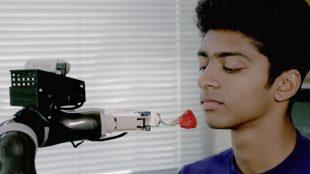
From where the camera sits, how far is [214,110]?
106 centimetres

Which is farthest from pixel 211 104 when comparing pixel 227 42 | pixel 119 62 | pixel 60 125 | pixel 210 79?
pixel 119 62

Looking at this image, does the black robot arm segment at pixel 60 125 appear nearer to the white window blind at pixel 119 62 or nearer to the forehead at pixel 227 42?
the forehead at pixel 227 42

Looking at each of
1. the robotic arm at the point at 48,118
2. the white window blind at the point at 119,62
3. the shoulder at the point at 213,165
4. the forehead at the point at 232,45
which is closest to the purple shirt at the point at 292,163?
the shoulder at the point at 213,165

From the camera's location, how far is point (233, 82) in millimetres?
1037

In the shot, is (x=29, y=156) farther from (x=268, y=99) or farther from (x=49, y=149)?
(x=49, y=149)

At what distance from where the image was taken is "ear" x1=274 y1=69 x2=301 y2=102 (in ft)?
3.53

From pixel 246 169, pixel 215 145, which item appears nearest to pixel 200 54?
pixel 246 169

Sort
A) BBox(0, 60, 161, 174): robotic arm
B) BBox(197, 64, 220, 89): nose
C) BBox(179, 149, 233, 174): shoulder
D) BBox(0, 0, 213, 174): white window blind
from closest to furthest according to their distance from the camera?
BBox(0, 60, 161, 174): robotic arm, BBox(197, 64, 220, 89): nose, BBox(179, 149, 233, 174): shoulder, BBox(0, 0, 213, 174): white window blind

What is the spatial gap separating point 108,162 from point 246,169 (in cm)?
95

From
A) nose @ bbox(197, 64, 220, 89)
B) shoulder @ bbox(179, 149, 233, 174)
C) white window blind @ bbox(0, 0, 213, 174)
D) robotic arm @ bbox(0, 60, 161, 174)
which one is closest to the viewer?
robotic arm @ bbox(0, 60, 161, 174)

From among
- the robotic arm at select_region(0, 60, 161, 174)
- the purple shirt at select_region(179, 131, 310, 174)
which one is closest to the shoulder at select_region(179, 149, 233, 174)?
the purple shirt at select_region(179, 131, 310, 174)

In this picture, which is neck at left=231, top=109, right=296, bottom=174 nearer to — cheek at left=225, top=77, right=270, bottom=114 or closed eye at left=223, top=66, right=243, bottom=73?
cheek at left=225, top=77, right=270, bottom=114

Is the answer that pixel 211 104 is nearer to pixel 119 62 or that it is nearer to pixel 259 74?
pixel 259 74

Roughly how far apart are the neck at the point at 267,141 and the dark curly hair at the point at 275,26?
0.14 m
